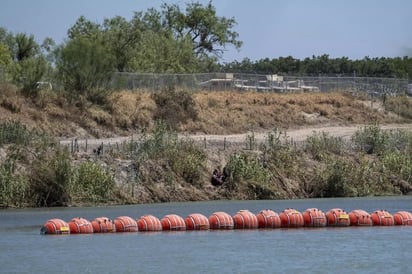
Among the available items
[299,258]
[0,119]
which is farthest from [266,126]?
A: [299,258]

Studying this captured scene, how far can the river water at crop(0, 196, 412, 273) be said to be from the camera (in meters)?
42.5

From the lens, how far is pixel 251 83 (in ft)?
384

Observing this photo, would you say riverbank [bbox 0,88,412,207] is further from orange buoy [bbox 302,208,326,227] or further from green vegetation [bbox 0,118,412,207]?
orange buoy [bbox 302,208,326,227]

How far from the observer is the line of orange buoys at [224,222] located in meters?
53.0

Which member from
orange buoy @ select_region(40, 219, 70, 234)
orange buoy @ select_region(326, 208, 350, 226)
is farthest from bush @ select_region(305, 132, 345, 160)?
orange buoy @ select_region(40, 219, 70, 234)

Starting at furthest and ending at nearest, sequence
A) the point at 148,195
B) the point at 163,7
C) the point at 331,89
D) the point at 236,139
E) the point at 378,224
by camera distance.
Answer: the point at 163,7 → the point at 331,89 → the point at 236,139 → the point at 148,195 → the point at 378,224

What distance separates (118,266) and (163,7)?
111 metres

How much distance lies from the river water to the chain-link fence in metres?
44.8

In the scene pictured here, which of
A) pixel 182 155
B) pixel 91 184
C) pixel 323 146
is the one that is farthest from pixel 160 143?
pixel 323 146

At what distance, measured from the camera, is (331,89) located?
120 metres

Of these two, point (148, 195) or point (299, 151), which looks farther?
point (299, 151)

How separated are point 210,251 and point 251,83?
232 feet

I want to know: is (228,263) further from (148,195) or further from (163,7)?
(163,7)

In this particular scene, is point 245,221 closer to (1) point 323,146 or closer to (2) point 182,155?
(2) point 182,155
